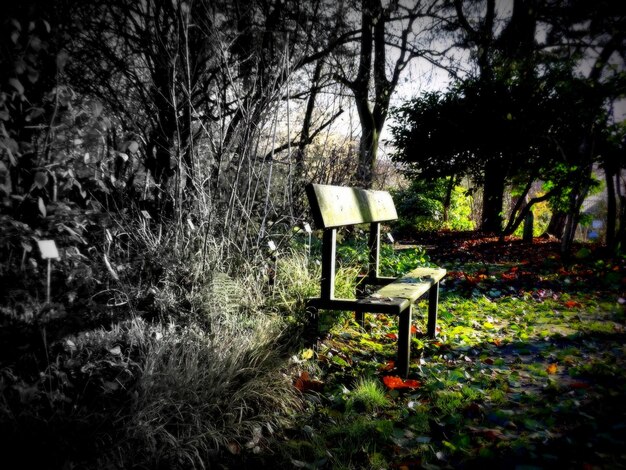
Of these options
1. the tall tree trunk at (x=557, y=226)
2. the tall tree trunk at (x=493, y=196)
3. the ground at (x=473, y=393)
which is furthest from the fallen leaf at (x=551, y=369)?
the tall tree trunk at (x=557, y=226)

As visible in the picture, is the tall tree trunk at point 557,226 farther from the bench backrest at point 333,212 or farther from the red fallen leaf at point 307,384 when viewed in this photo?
the red fallen leaf at point 307,384

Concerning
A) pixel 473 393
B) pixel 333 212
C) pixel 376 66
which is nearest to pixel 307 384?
pixel 473 393

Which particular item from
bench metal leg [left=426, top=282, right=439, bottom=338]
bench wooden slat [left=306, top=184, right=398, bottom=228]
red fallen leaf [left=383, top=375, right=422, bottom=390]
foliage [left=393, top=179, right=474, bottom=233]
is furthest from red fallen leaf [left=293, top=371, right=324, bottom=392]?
foliage [left=393, top=179, right=474, bottom=233]

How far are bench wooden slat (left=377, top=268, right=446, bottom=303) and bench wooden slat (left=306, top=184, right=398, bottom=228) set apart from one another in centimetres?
57

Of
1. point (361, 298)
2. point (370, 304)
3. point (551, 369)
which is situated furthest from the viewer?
point (361, 298)

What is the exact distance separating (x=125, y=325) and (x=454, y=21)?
9.68 m

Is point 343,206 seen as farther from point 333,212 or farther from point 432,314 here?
point 432,314

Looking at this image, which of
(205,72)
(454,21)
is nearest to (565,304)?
(205,72)

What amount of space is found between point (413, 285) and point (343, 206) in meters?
0.84

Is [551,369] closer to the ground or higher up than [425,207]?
closer to the ground

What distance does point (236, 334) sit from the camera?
2.57 m

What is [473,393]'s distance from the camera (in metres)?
2.38

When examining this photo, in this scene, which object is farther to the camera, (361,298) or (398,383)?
(361,298)

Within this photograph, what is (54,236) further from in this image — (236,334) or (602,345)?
(602,345)
